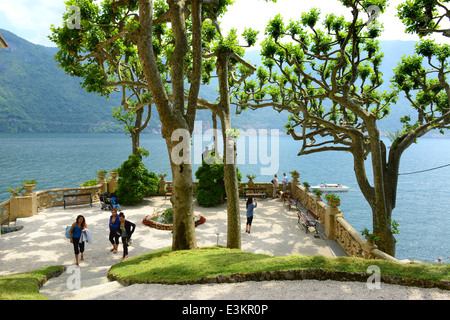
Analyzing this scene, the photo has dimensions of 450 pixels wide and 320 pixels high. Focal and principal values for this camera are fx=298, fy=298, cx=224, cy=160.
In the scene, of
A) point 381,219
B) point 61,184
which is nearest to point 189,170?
point 381,219

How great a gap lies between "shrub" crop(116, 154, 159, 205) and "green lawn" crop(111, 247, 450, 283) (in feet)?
32.4

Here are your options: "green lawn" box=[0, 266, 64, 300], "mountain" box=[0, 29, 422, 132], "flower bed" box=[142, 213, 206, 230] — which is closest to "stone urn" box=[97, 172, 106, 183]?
"flower bed" box=[142, 213, 206, 230]

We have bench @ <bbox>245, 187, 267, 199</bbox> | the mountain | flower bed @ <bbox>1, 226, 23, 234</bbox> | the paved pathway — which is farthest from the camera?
the mountain

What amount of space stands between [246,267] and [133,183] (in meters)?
12.3

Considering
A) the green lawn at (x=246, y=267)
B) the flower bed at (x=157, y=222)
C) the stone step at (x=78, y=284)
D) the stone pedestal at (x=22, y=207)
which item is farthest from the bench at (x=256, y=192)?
the green lawn at (x=246, y=267)

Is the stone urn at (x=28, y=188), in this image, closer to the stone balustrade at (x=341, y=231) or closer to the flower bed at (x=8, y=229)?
the flower bed at (x=8, y=229)

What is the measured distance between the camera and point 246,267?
5.61 meters

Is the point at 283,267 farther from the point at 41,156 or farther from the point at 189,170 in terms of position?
the point at 41,156

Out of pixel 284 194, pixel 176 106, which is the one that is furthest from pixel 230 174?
pixel 284 194

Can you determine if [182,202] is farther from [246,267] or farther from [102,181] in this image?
[102,181]

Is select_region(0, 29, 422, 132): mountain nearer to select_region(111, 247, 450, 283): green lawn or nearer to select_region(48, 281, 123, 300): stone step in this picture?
select_region(111, 247, 450, 283): green lawn

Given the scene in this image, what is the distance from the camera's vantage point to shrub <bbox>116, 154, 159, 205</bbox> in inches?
655

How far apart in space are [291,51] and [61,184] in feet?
156

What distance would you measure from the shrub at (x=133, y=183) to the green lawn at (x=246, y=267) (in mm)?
9883
